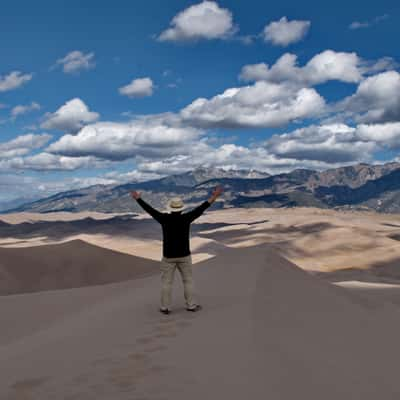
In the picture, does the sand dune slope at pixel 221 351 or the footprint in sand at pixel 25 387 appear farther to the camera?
the sand dune slope at pixel 221 351

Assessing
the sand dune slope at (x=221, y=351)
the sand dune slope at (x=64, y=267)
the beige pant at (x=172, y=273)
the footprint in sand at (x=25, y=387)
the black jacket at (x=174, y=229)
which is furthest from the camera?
the sand dune slope at (x=64, y=267)

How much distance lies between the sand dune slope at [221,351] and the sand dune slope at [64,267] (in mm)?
9061

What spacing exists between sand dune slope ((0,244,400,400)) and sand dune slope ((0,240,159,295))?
9.06 m

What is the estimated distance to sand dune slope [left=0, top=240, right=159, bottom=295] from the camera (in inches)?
696

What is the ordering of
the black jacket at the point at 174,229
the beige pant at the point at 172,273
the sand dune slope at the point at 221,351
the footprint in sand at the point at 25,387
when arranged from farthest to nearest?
1. the beige pant at the point at 172,273
2. the black jacket at the point at 174,229
3. the sand dune slope at the point at 221,351
4. the footprint in sand at the point at 25,387

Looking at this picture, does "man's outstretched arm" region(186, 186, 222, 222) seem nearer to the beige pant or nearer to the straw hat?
the straw hat

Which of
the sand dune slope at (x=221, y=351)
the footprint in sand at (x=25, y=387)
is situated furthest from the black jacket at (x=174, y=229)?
the footprint in sand at (x=25, y=387)

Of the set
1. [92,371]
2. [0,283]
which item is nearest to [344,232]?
[0,283]

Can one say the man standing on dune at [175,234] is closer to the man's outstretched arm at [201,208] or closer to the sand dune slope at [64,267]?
the man's outstretched arm at [201,208]

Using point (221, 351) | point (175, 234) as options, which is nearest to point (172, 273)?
point (175, 234)

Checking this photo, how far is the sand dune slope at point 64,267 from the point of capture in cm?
1767

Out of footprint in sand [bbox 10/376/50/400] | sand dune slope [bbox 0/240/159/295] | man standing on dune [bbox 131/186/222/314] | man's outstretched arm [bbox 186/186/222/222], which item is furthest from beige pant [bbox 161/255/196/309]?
sand dune slope [bbox 0/240/159/295]

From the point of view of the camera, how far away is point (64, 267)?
1916cm

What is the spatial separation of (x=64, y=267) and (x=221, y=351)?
15.5 metres
